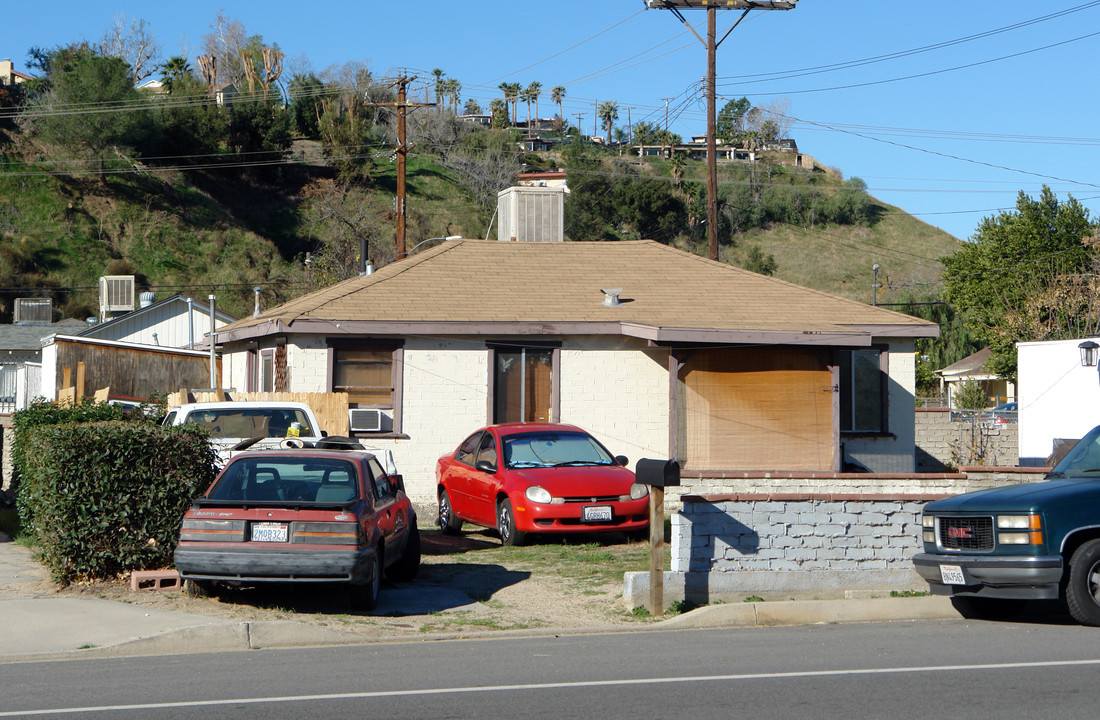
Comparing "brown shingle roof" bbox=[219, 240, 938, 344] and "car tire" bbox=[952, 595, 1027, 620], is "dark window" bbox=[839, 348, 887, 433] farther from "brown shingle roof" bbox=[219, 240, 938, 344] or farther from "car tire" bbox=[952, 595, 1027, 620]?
→ "car tire" bbox=[952, 595, 1027, 620]

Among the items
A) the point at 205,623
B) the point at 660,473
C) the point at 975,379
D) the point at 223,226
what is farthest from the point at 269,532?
the point at 223,226

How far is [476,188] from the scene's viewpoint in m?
79.1

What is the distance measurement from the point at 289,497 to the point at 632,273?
1249cm

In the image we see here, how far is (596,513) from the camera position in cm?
1359

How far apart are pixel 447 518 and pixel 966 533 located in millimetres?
8142

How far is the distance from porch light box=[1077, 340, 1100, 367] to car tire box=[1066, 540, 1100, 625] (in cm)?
1256

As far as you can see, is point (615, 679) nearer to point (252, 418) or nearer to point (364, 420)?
point (252, 418)

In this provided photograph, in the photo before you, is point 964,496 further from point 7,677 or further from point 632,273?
point 632,273

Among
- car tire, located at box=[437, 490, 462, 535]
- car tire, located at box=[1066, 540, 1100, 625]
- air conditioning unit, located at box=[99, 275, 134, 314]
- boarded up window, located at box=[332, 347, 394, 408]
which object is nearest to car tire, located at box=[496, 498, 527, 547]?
car tire, located at box=[437, 490, 462, 535]

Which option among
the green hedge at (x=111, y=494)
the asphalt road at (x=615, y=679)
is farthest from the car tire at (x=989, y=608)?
the green hedge at (x=111, y=494)

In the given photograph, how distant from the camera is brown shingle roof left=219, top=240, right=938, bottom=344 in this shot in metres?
18.1

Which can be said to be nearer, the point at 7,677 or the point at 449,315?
the point at 7,677

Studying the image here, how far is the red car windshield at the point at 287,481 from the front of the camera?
1002 cm

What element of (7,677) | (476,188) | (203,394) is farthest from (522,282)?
(476,188)
